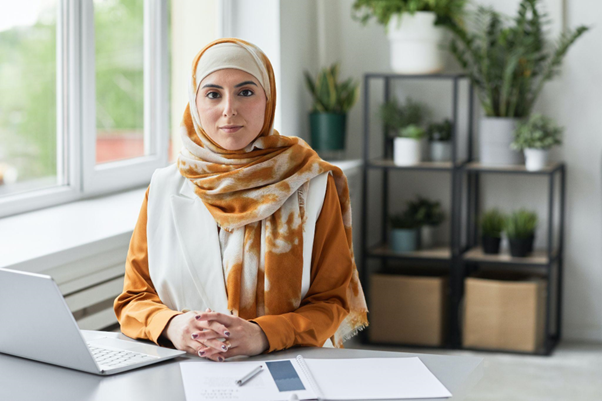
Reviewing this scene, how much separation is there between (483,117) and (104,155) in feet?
6.21

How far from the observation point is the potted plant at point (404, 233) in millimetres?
3691

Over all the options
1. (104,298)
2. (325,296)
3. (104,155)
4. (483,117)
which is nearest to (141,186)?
(104,155)

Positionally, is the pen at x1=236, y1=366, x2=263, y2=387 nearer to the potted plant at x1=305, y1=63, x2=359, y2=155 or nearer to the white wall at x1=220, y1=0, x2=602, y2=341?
the white wall at x1=220, y1=0, x2=602, y2=341

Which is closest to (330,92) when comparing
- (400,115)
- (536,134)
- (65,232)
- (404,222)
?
(400,115)

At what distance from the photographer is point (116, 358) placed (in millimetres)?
1305

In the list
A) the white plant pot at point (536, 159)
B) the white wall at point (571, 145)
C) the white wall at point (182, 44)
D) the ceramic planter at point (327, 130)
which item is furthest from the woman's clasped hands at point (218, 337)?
the white wall at point (571, 145)

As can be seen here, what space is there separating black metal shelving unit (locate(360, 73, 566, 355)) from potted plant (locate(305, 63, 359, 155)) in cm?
11

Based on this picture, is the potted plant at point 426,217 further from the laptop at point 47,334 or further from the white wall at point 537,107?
the laptop at point 47,334

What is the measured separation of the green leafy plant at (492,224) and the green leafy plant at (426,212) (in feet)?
0.77

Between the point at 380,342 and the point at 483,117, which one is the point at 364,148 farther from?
the point at 380,342

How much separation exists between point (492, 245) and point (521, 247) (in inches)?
5.7

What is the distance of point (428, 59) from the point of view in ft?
11.8

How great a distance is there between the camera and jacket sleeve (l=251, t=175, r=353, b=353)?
59.4 inches

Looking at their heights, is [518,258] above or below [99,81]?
below
